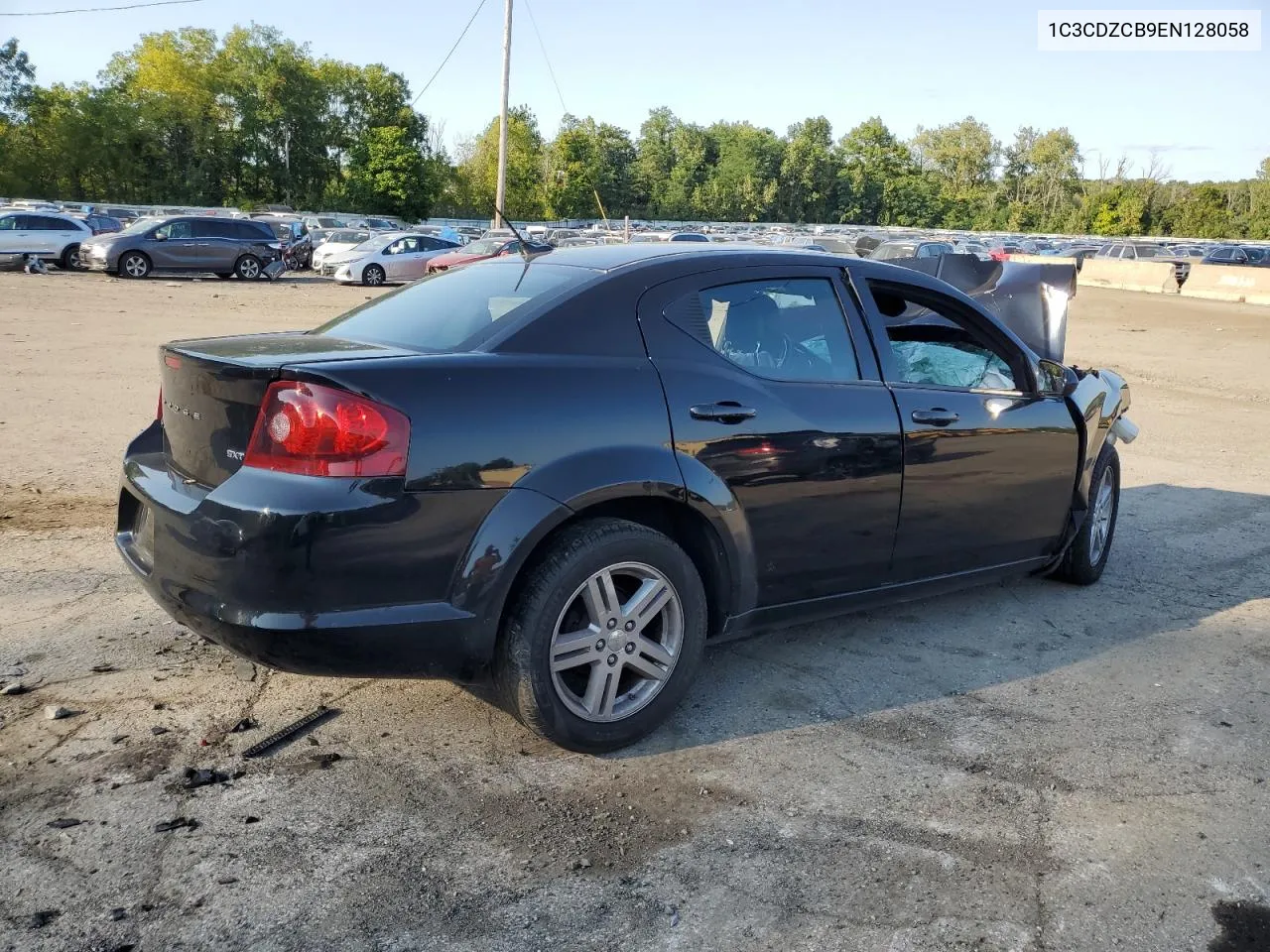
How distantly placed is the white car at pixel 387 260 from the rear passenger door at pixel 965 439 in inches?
1026

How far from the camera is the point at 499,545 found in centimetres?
332

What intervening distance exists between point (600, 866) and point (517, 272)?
2295 millimetres

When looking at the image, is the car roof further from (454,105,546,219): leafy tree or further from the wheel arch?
(454,105,546,219): leafy tree

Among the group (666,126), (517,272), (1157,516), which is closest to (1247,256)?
(1157,516)

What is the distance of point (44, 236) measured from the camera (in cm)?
2834

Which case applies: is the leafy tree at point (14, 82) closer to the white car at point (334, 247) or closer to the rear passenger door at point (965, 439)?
the white car at point (334, 247)

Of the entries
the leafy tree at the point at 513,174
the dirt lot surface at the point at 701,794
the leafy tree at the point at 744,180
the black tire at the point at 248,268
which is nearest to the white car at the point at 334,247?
the black tire at the point at 248,268

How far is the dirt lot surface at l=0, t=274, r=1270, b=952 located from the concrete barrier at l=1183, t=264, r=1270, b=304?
1385 inches

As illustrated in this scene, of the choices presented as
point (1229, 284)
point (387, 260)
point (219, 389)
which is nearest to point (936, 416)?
point (219, 389)

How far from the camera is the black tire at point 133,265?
27062 mm

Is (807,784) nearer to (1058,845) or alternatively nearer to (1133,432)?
(1058,845)

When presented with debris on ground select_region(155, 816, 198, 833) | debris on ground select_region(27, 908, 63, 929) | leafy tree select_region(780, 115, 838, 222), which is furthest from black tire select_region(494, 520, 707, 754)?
leafy tree select_region(780, 115, 838, 222)

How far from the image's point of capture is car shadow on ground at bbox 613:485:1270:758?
13.5ft

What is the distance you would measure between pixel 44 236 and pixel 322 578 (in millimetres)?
29737
